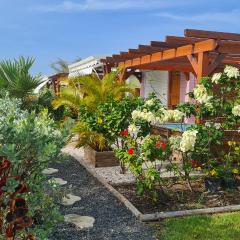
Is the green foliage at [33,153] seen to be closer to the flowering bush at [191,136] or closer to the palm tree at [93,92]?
the flowering bush at [191,136]

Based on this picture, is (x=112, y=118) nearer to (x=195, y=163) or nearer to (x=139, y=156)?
(x=139, y=156)

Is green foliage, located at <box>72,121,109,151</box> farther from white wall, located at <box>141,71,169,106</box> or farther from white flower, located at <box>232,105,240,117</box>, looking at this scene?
white wall, located at <box>141,71,169,106</box>

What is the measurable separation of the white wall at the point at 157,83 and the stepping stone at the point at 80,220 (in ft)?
46.4

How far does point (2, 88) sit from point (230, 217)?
8236mm

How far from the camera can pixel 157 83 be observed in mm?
20469

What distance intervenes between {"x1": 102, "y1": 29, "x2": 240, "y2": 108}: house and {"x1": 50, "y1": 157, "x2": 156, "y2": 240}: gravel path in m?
A: 3.03

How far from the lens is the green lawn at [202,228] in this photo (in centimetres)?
459

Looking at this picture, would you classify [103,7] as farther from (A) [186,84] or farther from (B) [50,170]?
(A) [186,84]

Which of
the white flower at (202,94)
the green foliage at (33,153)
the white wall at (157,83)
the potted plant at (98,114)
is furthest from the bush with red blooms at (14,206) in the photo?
the white wall at (157,83)

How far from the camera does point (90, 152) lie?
923cm

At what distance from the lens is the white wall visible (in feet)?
63.3

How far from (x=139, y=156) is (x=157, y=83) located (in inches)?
579

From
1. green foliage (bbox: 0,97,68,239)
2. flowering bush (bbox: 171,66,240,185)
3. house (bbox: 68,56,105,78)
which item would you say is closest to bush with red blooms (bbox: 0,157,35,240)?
green foliage (bbox: 0,97,68,239)

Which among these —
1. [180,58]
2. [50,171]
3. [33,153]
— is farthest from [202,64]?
[33,153]
